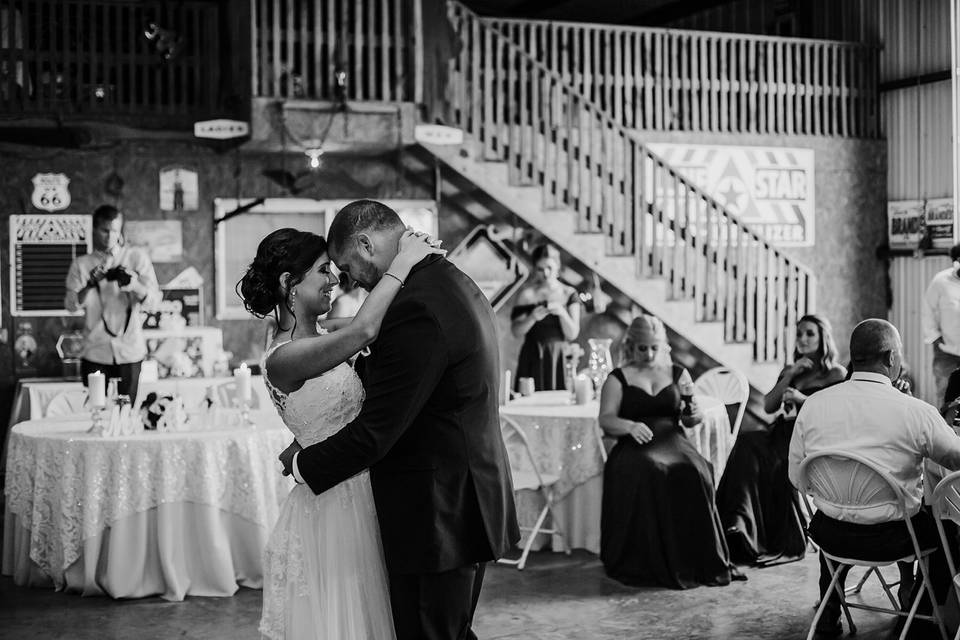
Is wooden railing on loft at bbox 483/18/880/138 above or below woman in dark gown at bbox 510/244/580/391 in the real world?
above

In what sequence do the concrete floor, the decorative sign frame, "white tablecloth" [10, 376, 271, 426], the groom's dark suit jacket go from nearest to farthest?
the groom's dark suit jacket
the concrete floor
"white tablecloth" [10, 376, 271, 426]
the decorative sign frame

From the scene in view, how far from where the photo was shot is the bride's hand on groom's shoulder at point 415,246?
3053 millimetres

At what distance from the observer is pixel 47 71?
1031 centimetres

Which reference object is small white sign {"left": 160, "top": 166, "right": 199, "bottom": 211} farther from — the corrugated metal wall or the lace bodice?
the lace bodice

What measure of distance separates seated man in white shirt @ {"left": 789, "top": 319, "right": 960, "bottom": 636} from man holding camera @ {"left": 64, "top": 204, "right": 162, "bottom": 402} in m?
4.40

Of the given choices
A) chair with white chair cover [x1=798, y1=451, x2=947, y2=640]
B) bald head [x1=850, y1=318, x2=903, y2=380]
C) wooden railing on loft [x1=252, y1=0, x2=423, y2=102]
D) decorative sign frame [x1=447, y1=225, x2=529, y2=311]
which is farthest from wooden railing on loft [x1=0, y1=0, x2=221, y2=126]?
chair with white chair cover [x1=798, y1=451, x2=947, y2=640]

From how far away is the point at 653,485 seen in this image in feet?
20.5

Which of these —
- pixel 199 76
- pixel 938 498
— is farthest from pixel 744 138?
pixel 938 498

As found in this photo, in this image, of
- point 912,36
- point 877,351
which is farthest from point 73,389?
point 912,36

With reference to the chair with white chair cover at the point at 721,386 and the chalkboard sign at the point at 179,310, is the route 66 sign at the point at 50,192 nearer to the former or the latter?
the chalkboard sign at the point at 179,310

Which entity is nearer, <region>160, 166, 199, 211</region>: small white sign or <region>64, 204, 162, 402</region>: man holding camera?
<region>64, 204, 162, 402</region>: man holding camera

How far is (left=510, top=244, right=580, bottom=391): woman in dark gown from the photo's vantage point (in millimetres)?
9195

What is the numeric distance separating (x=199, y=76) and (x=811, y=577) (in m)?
6.88

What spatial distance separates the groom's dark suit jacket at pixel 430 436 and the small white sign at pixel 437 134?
22.3 feet
